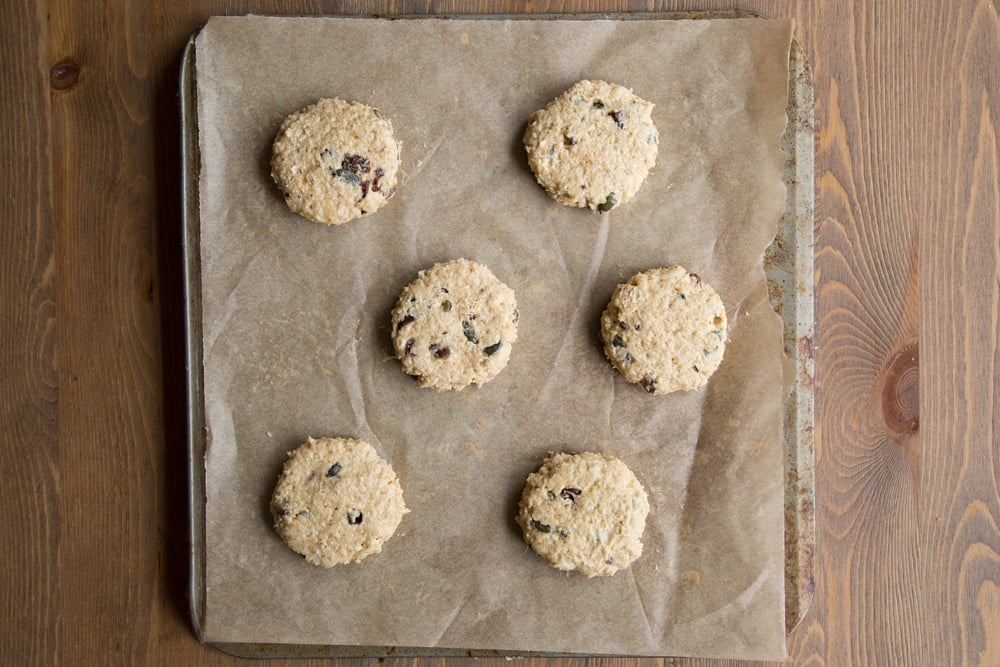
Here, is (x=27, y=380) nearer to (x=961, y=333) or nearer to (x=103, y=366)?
(x=103, y=366)

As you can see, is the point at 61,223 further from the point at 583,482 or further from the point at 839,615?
the point at 839,615

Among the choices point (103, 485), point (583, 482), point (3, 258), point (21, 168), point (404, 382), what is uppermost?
point (21, 168)

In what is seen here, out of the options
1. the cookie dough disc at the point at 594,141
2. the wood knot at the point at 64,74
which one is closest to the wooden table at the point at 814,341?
the wood knot at the point at 64,74

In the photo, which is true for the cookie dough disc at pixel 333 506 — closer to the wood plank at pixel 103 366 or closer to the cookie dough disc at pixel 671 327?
the wood plank at pixel 103 366

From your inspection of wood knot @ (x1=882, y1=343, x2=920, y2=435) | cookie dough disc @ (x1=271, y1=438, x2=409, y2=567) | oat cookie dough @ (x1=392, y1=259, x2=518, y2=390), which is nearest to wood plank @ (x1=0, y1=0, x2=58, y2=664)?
cookie dough disc @ (x1=271, y1=438, x2=409, y2=567)

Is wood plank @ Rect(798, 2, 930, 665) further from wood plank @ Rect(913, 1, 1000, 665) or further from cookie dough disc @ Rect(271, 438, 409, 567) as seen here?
cookie dough disc @ Rect(271, 438, 409, 567)

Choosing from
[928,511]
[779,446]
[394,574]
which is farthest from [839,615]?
[394,574]

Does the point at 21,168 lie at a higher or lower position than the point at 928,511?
higher
